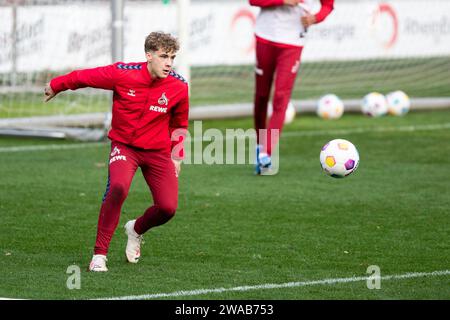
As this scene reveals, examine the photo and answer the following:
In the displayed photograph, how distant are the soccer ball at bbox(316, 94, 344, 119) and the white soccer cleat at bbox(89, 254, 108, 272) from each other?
28.7 ft

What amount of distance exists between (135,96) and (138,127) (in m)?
0.19

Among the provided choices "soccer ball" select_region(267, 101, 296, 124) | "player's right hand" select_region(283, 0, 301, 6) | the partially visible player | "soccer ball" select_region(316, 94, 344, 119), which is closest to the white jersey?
the partially visible player

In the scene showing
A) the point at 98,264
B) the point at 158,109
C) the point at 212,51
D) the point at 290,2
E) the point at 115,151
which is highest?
the point at 212,51

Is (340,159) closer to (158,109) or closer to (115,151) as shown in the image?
(158,109)

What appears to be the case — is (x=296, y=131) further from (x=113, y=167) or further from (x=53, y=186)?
(x=113, y=167)

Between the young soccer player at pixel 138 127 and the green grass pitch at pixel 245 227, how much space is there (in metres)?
0.31

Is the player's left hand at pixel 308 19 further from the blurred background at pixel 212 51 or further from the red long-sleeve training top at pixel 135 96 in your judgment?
the red long-sleeve training top at pixel 135 96

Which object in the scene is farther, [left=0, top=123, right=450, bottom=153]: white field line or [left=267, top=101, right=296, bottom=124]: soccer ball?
[left=267, top=101, right=296, bottom=124]: soccer ball

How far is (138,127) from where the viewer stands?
653cm

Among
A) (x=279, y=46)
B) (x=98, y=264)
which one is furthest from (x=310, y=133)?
(x=98, y=264)

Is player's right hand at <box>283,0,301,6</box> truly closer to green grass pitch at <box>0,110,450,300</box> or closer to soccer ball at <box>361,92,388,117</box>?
Result: green grass pitch at <box>0,110,450,300</box>

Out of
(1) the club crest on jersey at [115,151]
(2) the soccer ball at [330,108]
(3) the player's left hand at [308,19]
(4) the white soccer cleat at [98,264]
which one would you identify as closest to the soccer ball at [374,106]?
(2) the soccer ball at [330,108]

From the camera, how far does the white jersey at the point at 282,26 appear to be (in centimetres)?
1029

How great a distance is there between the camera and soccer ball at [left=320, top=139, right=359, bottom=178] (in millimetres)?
8125
